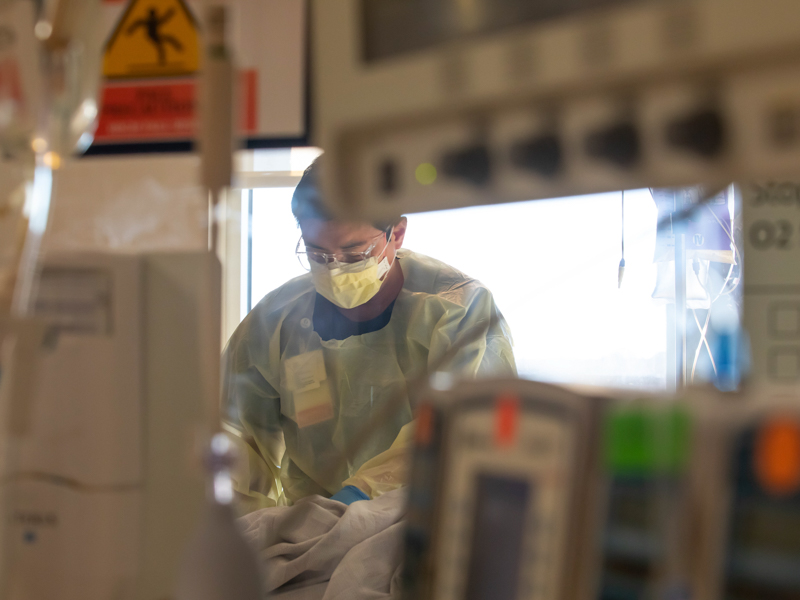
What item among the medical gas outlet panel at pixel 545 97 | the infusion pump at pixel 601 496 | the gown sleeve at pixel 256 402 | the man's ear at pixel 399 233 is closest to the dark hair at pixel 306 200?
the man's ear at pixel 399 233

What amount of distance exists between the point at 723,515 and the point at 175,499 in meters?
0.50

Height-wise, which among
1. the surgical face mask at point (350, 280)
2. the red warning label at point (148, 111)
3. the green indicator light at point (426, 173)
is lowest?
the surgical face mask at point (350, 280)

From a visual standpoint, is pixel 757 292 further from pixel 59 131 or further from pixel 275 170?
pixel 275 170

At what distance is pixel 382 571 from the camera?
825mm

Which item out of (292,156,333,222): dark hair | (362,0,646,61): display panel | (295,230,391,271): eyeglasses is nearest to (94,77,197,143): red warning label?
(292,156,333,222): dark hair

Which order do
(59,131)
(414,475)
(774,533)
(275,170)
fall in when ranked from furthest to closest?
(275,170) < (59,131) < (414,475) < (774,533)

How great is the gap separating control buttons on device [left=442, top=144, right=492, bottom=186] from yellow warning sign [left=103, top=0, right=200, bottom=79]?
84cm

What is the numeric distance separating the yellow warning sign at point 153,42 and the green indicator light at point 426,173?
818 millimetres

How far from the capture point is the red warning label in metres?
1.26

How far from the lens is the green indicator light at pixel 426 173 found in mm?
423

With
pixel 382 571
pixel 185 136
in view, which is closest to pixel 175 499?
pixel 382 571

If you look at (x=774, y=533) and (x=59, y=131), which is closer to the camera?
(x=774, y=533)

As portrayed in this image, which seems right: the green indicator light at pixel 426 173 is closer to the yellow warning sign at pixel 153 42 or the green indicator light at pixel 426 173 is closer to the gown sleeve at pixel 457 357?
the yellow warning sign at pixel 153 42

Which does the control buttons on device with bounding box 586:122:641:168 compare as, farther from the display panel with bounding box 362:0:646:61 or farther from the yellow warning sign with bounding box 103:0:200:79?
the yellow warning sign with bounding box 103:0:200:79
